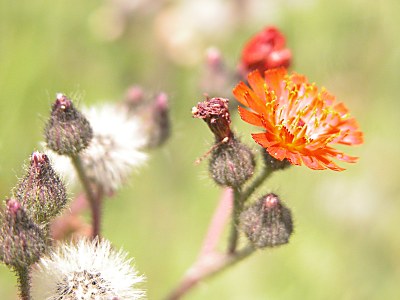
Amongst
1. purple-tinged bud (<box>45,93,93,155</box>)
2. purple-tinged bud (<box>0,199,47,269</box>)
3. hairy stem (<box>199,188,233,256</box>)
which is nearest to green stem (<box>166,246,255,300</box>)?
hairy stem (<box>199,188,233,256</box>)

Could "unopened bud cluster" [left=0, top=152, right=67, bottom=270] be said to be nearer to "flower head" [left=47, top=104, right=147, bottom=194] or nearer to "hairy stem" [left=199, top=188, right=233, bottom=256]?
"flower head" [left=47, top=104, right=147, bottom=194]

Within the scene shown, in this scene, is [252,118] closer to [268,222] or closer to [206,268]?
[268,222]

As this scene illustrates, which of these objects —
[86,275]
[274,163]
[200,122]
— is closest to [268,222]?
[274,163]

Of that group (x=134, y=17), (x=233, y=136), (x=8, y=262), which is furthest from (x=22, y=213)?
(x=134, y=17)

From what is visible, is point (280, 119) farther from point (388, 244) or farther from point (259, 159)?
point (388, 244)

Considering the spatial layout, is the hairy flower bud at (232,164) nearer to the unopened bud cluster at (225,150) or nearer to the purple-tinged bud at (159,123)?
the unopened bud cluster at (225,150)

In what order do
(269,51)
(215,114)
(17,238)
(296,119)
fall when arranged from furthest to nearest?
(269,51) → (296,119) → (215,114) → (17,238)
